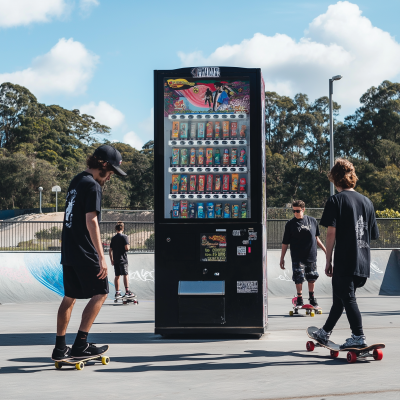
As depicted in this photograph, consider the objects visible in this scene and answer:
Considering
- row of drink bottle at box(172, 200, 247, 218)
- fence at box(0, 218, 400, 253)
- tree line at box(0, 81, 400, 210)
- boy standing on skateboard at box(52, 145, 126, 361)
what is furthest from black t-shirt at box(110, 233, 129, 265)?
tree line at box(0, 81, 400, 210)

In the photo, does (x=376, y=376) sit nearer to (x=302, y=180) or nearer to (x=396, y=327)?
(x=396, y=327)

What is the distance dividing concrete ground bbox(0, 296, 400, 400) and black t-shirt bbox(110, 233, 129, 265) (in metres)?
3.87

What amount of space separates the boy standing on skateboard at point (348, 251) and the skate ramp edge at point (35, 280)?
8438 millimetres

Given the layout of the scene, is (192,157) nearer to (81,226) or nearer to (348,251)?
(81,226)

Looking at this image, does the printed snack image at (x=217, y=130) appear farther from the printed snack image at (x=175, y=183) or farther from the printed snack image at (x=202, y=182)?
the printed snack image at (x=175, y=183)

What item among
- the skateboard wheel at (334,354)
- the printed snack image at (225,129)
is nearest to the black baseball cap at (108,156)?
the printed snack image at (225,129)

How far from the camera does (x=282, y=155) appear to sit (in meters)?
56.6

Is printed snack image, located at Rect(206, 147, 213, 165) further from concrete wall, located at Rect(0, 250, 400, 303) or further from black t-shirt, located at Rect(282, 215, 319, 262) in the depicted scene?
concrete wall, located at Rect(0, 250, 400, 303)

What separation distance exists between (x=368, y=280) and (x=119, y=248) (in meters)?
7.02

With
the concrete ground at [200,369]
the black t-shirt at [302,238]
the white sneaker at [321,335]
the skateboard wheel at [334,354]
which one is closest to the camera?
the concrete ground at [200,369]

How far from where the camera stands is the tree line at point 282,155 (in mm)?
46031

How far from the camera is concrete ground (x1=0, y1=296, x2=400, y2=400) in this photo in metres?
3.82

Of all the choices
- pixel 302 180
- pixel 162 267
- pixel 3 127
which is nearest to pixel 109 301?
pixel 162 267

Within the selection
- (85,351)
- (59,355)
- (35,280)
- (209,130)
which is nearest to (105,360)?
(85,351)
